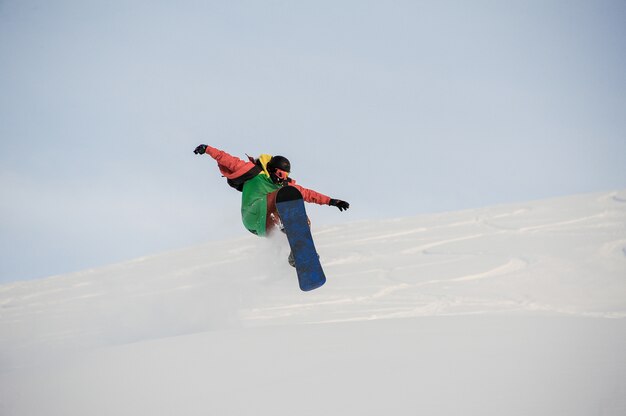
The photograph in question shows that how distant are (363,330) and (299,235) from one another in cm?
176

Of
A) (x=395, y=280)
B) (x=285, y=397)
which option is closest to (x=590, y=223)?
(x=395, y=280)

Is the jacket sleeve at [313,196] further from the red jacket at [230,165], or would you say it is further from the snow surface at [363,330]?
the snow surface at [363,330]

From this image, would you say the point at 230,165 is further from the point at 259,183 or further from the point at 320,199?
the point at 320,199

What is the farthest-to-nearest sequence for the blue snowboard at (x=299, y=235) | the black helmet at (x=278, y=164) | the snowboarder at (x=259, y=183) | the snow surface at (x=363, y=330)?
the black helmet at (x=278, y=164)
the snowboarder at (x=259, y=183)
the blue snowboard at (x=299, y=235)
the snow surface at (x=363, y=330)

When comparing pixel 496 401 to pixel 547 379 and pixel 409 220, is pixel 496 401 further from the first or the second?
pixel 409 220

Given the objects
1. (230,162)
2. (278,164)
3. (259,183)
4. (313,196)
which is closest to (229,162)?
(230,162)

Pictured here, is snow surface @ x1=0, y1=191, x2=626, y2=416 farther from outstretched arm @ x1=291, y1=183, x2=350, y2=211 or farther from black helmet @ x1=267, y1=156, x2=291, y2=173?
black helmet @ x1=267, y1=156, x2=291, y2=173

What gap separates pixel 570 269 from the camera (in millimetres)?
5113

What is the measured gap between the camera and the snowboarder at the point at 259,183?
511 cm

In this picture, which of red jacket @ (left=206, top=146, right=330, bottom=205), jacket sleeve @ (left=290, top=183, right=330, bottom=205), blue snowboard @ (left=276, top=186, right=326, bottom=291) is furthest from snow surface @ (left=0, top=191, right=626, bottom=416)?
red jacket @ (left=206, top=146, right=330, bottom=205)

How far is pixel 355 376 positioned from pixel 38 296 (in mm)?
7631

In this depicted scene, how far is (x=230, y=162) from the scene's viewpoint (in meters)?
5.16

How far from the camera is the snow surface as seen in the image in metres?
2.18

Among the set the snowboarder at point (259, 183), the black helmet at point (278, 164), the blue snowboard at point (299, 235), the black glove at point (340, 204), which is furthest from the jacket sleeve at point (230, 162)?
the black glove at point (340, 204)
